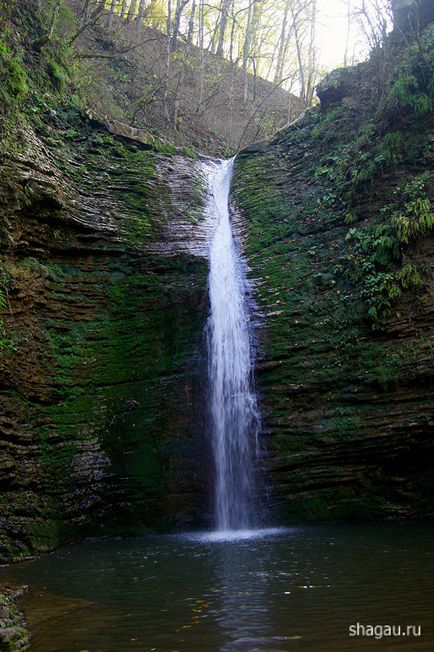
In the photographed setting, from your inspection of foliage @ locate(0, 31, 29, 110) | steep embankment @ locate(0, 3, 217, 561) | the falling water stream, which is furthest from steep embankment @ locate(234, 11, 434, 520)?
foliage @ locate(0, 31, 29, 110)

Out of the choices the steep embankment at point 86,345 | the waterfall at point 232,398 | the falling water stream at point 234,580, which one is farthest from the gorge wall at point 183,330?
the falling water stream at point 234,580

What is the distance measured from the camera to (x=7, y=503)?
7.53 m

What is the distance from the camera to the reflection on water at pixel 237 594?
10.6 feet

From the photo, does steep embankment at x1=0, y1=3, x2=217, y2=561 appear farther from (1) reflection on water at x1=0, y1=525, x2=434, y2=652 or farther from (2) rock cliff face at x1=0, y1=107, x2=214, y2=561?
(1) reflection on water at x1=0, y1=525, x2=434, y2=652

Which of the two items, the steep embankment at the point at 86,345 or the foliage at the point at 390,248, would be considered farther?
the foliage at the point at 390,248

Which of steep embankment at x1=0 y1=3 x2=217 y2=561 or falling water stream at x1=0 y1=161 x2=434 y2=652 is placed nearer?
falling water stream at x1=0 y1=161 x2=434 y2=652

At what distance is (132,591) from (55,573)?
5.58 ft

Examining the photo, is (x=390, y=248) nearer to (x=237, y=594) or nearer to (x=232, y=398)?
(x=232, y=398)

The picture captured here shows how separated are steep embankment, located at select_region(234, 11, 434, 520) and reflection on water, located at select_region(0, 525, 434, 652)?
4.35 ft

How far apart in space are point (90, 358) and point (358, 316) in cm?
487

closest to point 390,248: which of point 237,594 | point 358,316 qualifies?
point 358,316

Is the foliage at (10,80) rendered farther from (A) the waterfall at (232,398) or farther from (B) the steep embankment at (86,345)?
(A) the waterfall at (232,398)

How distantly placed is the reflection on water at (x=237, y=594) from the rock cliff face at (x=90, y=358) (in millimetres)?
1492

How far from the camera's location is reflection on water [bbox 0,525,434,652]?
3229 mm
